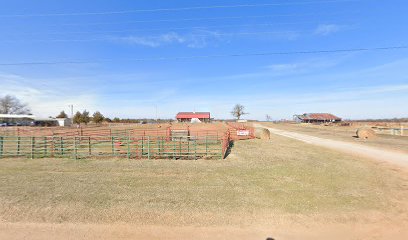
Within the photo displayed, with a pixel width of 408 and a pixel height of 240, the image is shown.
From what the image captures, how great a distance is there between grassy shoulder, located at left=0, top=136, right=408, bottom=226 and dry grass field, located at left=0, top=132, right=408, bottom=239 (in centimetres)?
3

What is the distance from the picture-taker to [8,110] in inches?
4139

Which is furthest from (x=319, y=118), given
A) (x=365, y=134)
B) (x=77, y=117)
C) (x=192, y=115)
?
(x=77, y=117)

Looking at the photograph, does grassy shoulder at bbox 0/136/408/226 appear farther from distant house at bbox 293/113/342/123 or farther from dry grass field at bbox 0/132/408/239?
distant house at bbox 293/113/342/123

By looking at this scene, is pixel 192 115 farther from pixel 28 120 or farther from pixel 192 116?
pixel 28 120

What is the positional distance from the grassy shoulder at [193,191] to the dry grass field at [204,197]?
3 cm

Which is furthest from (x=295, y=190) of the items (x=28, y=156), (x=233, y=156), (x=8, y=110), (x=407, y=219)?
(x=8, y=110)

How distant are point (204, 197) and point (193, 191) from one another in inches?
27.7

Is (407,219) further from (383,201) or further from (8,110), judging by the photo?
(8,110)

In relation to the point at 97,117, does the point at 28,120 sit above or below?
below

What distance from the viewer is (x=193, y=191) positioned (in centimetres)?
834

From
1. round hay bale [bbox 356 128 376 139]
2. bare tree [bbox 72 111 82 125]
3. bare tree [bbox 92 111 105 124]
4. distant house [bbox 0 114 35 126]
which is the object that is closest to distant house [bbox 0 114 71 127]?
distant house [bbox 0 114 35 126]

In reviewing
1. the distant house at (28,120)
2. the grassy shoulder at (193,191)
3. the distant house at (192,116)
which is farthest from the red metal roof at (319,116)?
the grassy shoulder at (193,191)

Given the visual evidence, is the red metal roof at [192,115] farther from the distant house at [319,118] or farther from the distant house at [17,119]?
the distant house at [17,119]

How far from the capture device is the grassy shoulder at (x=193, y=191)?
6488 mm
